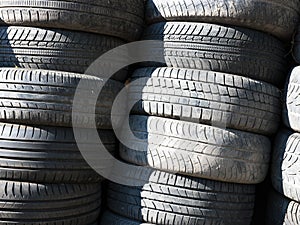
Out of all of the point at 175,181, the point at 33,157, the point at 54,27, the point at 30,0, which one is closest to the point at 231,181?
the point at 175,181

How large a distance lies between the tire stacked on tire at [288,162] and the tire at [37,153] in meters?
1.29

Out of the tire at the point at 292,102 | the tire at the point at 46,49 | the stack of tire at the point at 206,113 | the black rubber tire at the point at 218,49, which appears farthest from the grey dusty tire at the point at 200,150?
the tire at the point at 46,49

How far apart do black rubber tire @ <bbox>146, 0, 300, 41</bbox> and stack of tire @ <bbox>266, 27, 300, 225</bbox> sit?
186 millimetres

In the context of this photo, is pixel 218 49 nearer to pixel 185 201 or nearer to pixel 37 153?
pixel 185 201

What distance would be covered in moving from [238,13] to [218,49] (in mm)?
250

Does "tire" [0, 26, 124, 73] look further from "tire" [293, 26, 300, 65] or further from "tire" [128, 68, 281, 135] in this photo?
"tire" [293, 26, 300, 65]

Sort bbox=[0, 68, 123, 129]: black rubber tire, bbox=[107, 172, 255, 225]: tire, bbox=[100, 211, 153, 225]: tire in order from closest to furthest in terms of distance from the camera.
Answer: bbox=[0, 68, 123, 129]: black rubber tire
bbox=[107, 172, 255, 225]: tire
bbox=[100, 211, 153, 225]: tire

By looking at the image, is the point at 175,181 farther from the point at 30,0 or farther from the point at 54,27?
the point at 30,0

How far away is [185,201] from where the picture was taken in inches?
102

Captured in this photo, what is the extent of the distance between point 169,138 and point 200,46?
23.9 inches

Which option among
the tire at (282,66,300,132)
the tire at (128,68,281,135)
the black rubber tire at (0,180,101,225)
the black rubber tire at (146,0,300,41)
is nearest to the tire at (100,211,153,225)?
the black rubber tire at (0,180,101,225)

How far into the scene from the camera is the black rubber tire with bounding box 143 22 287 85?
2607 mm

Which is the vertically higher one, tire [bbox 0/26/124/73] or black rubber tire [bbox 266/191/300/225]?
tire [bbox 0/26/124/73]

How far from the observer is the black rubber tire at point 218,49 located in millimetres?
2607
